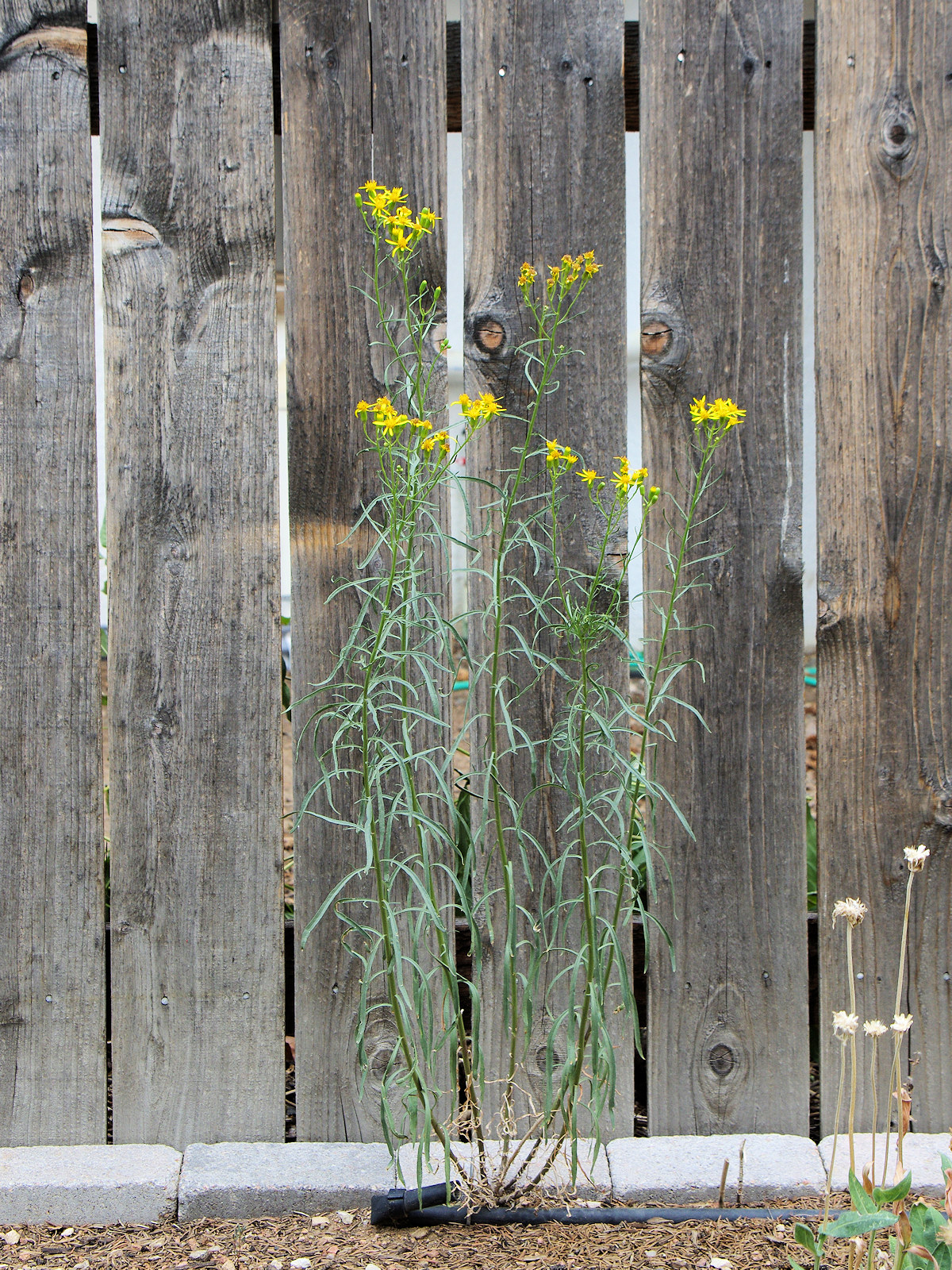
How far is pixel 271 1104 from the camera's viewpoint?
6.42 ft

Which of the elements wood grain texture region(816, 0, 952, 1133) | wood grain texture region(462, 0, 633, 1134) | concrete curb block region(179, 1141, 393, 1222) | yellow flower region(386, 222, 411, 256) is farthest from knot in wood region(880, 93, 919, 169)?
concrete curb block region(179, 1141, 393, 1222)

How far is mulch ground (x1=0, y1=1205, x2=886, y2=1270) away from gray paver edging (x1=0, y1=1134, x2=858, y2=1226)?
1.1 inches

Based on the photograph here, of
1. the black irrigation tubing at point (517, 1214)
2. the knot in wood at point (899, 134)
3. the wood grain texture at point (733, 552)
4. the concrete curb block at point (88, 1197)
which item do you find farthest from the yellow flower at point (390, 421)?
the concrete curb block at point (88, 1197)

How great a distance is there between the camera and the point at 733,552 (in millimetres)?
1947

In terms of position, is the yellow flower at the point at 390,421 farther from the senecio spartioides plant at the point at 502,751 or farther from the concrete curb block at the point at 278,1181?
the concrete curb block at the point at 278,1181

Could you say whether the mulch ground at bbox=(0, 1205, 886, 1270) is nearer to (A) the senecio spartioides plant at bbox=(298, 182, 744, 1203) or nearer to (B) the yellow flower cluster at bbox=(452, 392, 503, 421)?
(A) the senecio spartioides plant at bbox=(298, 182, 744, 1203)

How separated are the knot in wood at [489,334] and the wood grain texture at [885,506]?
23.7 inches

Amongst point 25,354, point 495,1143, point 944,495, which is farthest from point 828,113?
point 495,1143

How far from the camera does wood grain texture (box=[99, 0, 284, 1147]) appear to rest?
1897mm

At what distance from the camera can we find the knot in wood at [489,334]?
6.26ft

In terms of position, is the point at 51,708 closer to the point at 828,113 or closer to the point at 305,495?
the point at 305,495

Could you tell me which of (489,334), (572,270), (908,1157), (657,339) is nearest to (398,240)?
(572,270)

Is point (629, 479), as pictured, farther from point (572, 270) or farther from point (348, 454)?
point (348, 454)

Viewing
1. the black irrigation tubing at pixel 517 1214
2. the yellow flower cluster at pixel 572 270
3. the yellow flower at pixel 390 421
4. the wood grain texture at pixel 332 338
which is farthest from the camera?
the wood grain texture at pixel 332 338
